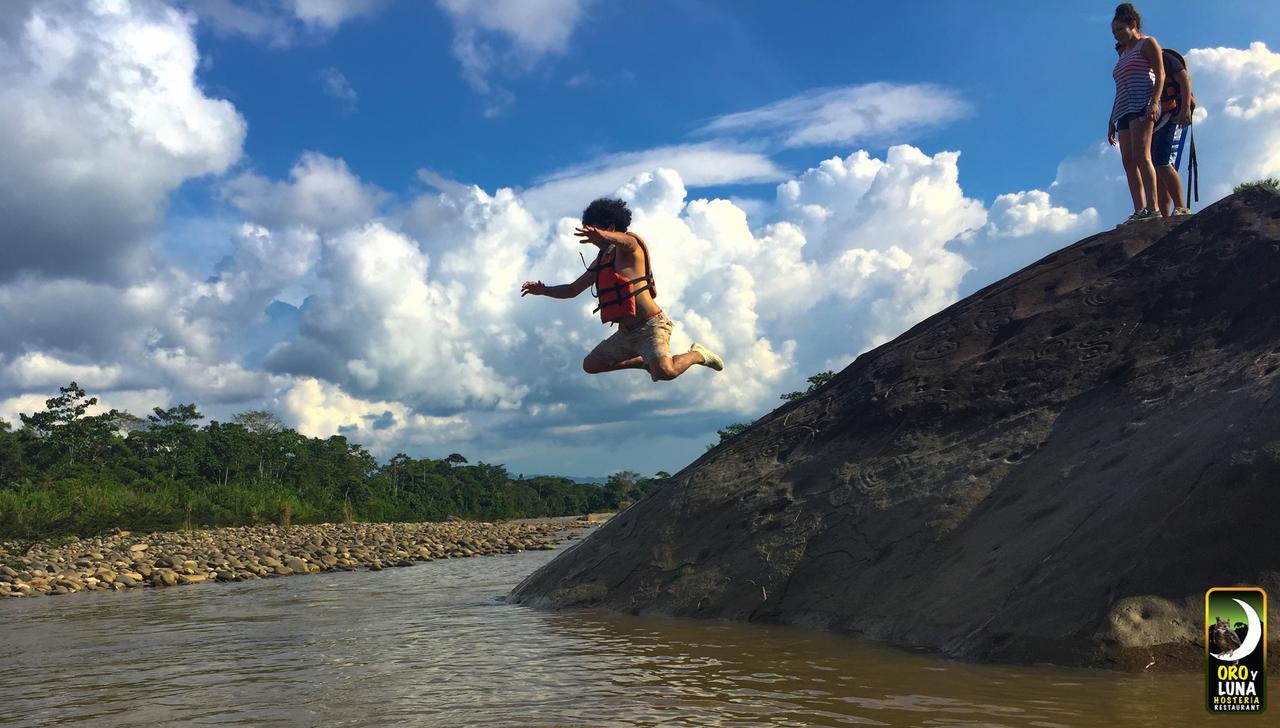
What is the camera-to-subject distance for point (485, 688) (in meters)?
5.15

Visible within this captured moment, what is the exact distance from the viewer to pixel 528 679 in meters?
5.39

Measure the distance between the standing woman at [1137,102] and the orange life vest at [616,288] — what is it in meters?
5.05

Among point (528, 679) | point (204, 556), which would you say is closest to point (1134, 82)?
point (528, 679)

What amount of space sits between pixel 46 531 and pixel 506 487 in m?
42.5

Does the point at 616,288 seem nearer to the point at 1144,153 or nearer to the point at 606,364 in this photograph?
the point at 606,364

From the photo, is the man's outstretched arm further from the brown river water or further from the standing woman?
the standing woman

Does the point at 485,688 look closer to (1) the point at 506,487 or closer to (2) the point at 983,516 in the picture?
(2) the point at 983,516

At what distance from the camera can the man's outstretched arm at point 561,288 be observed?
7602 mm

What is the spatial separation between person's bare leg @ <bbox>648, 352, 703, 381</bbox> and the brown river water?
2062 millimetres

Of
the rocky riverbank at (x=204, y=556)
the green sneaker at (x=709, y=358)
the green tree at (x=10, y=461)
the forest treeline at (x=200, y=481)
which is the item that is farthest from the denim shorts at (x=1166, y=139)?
the green tree at (x=10, y=461)

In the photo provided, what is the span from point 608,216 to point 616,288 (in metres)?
0.62

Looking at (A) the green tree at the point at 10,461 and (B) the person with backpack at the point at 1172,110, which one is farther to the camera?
(A) the green tree at the point at 10,461

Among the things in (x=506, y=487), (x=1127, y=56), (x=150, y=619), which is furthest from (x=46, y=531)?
(x=506, y=487)

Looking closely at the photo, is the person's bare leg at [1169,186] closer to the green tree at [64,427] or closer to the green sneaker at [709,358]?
the green sneaker at [709,358]
